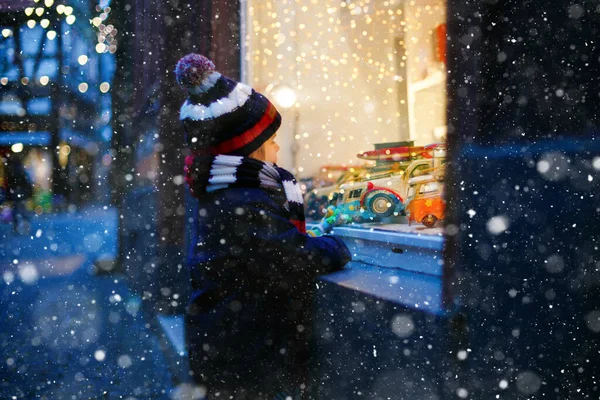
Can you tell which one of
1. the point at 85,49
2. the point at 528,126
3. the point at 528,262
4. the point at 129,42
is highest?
the point at 85,49

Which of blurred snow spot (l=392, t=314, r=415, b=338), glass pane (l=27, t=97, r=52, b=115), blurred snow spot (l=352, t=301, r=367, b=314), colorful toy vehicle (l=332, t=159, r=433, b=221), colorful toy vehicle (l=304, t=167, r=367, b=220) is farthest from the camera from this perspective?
glass pane (l=27, t=97, r=52, b=115)

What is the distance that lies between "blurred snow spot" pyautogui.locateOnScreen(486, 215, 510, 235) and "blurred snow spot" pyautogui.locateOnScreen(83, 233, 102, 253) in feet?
34.3

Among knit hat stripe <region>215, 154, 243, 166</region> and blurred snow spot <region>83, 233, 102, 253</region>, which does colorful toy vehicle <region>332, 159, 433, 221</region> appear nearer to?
knit hat stripe <region>215, 154, 243, 166</region>

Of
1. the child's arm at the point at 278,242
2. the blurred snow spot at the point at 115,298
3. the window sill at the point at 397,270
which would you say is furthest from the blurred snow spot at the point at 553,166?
the blurred snow spot at the point at 115,298

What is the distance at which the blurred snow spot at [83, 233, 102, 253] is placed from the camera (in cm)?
1069

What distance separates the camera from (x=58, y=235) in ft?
42.0

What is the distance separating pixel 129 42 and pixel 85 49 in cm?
649

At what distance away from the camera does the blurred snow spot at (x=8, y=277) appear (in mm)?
7312

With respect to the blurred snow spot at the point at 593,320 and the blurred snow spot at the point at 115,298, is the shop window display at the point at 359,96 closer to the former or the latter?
the blurred snow spot at the point at 593,320

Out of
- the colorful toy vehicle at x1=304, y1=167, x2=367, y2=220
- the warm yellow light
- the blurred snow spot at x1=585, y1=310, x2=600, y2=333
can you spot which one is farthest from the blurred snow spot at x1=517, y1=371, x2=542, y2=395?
the warm yellow light

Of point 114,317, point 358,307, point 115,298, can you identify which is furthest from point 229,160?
point 115,298

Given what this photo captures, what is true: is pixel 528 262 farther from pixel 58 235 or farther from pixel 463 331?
pixel 58 235

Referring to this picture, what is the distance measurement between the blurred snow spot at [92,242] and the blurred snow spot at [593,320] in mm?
10606

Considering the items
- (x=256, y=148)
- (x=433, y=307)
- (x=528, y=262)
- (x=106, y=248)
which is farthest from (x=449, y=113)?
(x=106, y=248)
